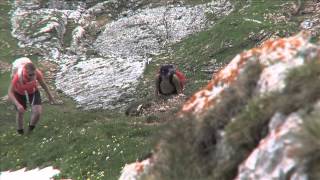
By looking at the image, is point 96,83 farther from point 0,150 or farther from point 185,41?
point 0,150

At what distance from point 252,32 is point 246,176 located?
112ft

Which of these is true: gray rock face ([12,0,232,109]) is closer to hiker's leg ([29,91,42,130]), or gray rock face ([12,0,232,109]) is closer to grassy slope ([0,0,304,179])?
grassy slope ([0,0,304,179])

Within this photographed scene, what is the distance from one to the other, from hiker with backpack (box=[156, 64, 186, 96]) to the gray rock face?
464 inches

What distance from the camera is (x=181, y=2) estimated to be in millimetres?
56031

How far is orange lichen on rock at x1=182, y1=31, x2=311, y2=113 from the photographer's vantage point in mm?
8719

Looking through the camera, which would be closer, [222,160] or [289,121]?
[289,121]

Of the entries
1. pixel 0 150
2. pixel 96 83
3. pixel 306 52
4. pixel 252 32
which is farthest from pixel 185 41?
pixel 306 52

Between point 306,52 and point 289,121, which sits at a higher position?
point 306,52

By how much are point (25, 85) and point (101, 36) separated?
1303 inches

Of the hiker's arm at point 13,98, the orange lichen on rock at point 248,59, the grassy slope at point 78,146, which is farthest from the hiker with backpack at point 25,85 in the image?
the orange lichen on rock at point 248,59

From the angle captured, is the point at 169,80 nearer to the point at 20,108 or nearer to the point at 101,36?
the point at 20,108

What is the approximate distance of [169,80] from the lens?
22578 mm

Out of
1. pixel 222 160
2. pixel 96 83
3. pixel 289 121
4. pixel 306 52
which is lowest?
pixel 96 83

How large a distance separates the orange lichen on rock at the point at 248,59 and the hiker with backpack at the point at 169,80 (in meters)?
12.5
